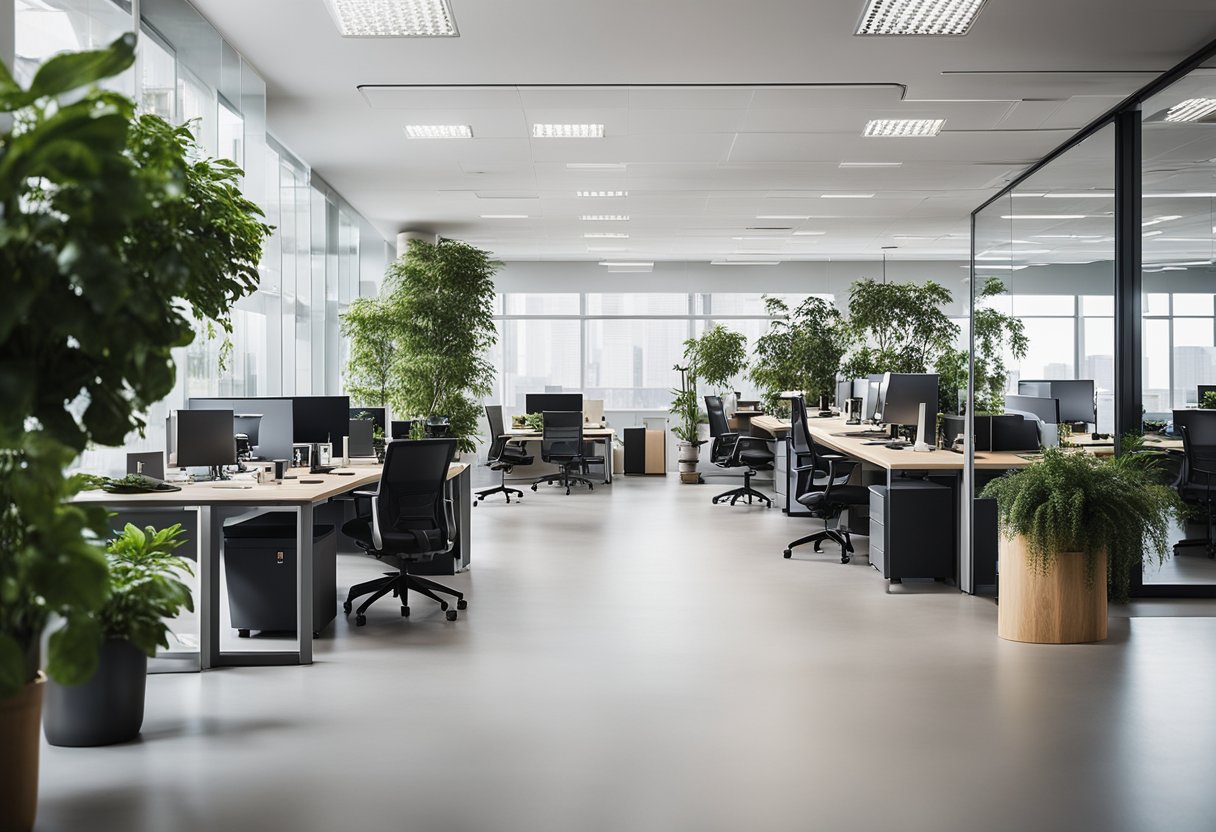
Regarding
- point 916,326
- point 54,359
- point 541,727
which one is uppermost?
point 916,326

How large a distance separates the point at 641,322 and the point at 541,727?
1349 cm

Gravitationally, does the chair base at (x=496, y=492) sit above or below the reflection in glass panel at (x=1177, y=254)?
below

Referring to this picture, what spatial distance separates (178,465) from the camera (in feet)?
18.2

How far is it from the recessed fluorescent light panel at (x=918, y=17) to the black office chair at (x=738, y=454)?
18.7 ft

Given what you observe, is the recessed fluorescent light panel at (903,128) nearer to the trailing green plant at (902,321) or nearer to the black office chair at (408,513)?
the trailing green plant at (902,321)

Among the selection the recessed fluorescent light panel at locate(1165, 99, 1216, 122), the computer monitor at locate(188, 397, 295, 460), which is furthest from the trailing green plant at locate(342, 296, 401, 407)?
the recessed fluorescent light panel at locate(1165, 99, 1216, 122)

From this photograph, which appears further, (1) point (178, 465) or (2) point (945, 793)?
(1) point (178, 465)

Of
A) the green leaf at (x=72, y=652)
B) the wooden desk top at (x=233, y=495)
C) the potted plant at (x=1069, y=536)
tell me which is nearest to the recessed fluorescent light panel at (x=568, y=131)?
the wooden desk top at (x=233, y=495)

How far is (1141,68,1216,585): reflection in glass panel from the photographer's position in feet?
21.4

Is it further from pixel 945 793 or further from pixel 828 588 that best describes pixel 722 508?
pixel 945 793

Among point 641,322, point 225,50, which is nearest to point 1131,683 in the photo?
point 225,50

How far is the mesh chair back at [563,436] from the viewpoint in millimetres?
12422

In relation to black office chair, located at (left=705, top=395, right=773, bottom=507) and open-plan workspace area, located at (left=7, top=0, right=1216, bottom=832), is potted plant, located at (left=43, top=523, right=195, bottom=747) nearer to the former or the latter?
open-plan workspace area, located at (left=7, top=0, right=1216, bottom=832)

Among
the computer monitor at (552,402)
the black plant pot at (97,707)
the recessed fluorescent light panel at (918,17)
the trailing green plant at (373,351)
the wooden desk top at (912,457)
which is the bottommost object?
the black plant pot at (97,707)
